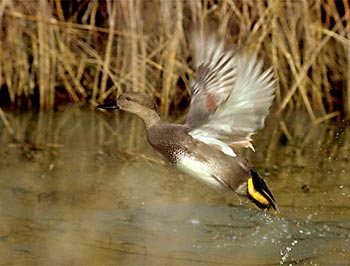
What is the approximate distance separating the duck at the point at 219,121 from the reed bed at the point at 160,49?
2.67 meters

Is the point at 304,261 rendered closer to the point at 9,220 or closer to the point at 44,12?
the point at 9,220

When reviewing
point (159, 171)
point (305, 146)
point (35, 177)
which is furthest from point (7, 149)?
point (305, 146)

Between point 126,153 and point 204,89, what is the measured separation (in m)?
2.40

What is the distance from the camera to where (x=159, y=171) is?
620 cm

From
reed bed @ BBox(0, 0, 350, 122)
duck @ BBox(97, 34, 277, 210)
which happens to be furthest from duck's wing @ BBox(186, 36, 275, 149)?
reed bed @ BBox(0, 0, 350, 122)

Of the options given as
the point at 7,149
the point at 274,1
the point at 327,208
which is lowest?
the point at 7,149

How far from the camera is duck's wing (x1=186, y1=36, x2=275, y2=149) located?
3.96 m

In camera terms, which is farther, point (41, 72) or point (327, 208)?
point (41, 72)

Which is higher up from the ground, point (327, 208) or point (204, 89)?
point (204, 89)

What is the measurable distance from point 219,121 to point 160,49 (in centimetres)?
359

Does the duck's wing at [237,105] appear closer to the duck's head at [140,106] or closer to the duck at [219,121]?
the duck at [219,121]

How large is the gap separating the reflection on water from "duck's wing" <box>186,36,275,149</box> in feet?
2.48

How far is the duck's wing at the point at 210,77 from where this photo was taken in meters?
4.25

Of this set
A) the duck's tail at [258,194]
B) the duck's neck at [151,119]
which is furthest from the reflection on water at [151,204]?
the duck's neck at [151,119]
